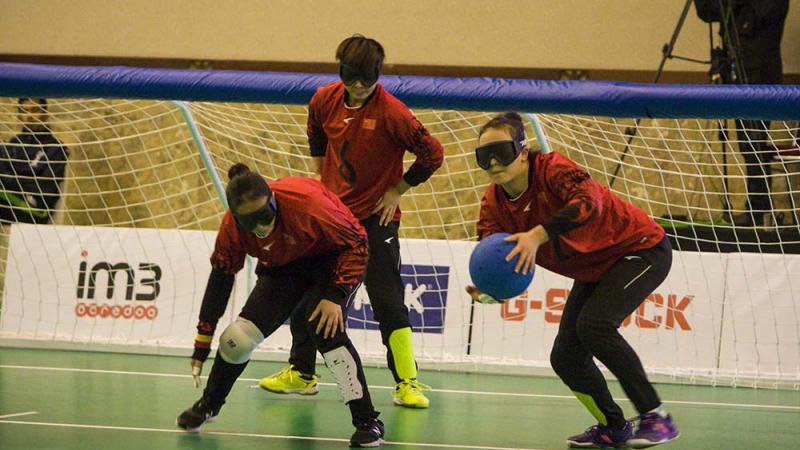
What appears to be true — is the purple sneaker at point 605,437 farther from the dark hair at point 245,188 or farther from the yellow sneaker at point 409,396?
the dark hair at point 245,188

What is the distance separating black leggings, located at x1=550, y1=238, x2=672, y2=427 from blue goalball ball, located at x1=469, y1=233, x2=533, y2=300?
16.3 inches

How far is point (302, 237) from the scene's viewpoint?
4.35 meters

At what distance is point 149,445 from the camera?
4.21 m

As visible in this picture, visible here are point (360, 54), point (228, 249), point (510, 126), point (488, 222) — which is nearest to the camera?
point (510, 126)

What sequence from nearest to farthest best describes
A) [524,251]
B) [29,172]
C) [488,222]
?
1. [524,251]
2. [488,222]
3. [29,172]

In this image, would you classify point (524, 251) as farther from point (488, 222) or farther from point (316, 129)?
point (316, 129)

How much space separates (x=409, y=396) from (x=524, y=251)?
5.96 ft

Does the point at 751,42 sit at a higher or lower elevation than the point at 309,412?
A: higher

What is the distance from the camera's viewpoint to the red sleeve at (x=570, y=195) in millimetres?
4059

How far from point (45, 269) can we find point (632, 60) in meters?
5.70

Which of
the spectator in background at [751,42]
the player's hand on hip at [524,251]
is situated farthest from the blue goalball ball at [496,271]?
the spectator in background at [751,42]

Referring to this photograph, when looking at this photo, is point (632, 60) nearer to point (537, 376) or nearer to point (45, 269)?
point (537, 376)

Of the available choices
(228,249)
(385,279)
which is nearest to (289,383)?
(385,279)

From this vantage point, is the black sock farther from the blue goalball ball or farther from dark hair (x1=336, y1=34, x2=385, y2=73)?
dark hair (x1=336, y1=34, x2=385, y2=73)
